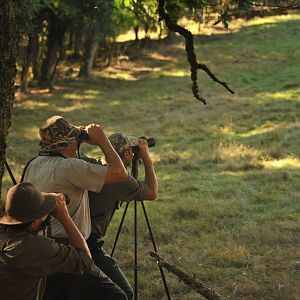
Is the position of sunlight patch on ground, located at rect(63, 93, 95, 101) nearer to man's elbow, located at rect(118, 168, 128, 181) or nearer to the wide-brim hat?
man's elbow, located at rect(118, 168, 128, 181)

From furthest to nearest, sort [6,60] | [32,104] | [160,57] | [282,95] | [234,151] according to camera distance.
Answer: [160,57]
[32,104]
[282,95]
[234,151]
[6,60]

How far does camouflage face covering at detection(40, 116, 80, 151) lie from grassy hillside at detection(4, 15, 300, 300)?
8.99 ft

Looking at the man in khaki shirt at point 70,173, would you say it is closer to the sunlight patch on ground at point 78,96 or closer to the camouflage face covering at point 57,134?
the camouflage face covering at point 57,134

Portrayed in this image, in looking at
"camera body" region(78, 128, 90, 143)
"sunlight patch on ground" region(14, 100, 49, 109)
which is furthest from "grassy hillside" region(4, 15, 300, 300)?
"camera body" region(78, 128, 90, 143)

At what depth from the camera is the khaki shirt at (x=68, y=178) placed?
12.8ft

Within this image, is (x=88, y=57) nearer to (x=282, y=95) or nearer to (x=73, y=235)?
(x=282, y=95)

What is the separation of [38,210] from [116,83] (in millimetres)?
29350

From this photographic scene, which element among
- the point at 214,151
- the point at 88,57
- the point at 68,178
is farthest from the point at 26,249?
the point at 88,57

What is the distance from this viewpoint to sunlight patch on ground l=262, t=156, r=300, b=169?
1272 cm

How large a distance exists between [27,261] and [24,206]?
0.34 metres

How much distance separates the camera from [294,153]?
46.0 feet

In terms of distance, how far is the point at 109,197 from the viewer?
4.46m

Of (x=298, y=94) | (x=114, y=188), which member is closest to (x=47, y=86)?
(x=298, y=94)

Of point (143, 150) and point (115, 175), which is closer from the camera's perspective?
point (115, 175)
